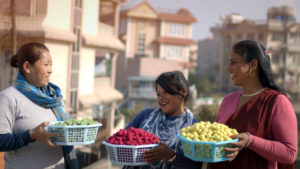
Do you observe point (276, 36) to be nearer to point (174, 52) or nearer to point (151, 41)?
point (174, 52)

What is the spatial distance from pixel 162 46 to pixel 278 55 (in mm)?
15802

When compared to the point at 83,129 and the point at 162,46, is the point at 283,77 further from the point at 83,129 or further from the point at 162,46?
the point at 83,129

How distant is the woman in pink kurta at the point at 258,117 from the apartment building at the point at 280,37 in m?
39.3

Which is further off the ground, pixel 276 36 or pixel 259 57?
pixel 276 36

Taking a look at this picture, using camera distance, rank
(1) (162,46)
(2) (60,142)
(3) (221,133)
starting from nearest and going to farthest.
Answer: (3) (221,133)
(2) (60,142)
(1) (162,46)

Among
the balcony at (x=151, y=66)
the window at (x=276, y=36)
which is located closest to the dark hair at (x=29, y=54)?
the balcony at (x=151, y=66)

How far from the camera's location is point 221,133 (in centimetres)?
220

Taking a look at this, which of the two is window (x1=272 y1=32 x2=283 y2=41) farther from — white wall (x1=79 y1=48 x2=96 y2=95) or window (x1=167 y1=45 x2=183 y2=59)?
white wall (x1=79 y1=48 x2=96 y2=95)

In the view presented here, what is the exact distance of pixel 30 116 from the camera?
2445 mm

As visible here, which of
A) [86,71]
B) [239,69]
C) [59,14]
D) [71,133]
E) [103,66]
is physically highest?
[59,14]

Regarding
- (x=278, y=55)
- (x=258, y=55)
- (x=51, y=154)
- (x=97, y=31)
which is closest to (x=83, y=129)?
(x=51, y=154)

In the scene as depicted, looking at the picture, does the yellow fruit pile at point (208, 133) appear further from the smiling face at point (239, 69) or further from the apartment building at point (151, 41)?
the apartment building at point (151, 41)

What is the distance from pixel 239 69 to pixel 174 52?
35743 mm

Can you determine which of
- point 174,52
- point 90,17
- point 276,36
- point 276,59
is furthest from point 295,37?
point 90,17
